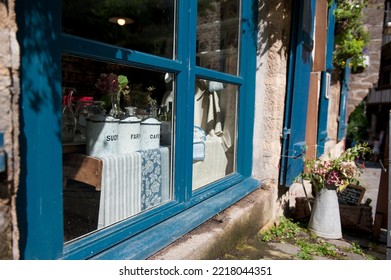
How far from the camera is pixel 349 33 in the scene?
5074mm

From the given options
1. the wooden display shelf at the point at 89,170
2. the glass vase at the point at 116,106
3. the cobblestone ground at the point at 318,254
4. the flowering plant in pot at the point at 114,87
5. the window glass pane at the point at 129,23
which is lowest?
the cobblestone ground at the point at 318,254

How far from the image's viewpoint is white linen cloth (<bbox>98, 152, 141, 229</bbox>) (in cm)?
175

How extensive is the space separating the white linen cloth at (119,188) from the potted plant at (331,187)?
76.3 inches

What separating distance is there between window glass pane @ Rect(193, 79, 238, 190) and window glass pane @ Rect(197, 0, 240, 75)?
0.60 feet

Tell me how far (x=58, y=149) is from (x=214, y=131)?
69.7 inches

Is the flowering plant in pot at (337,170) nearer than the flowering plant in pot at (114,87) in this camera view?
No

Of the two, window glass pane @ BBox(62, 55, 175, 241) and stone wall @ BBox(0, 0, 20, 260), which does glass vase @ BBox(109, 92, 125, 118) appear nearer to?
window glass pane @ BBox(62, 55, 175, 241)

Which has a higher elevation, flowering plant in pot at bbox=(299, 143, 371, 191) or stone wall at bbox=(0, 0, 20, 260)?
stone wall at bbox=(0, 0, 20, 260)

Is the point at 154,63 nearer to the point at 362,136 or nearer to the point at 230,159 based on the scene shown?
the point at 230,159

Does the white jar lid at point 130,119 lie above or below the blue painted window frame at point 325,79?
below

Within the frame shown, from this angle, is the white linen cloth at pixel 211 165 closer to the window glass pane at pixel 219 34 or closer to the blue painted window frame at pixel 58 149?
the blue painted window frame at pixel 58 149

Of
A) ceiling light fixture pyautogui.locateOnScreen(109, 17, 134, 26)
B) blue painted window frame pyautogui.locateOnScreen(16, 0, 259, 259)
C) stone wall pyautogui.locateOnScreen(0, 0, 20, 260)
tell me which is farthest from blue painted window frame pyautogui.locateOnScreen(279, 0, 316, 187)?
stone wall pyautogui.locateOnScreen(0, 0, 20, 260)

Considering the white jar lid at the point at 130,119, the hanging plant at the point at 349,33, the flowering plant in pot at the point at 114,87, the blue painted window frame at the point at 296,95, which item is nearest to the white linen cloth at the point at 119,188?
the white jar lid at the point at 130,119

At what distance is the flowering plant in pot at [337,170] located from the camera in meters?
2.93
